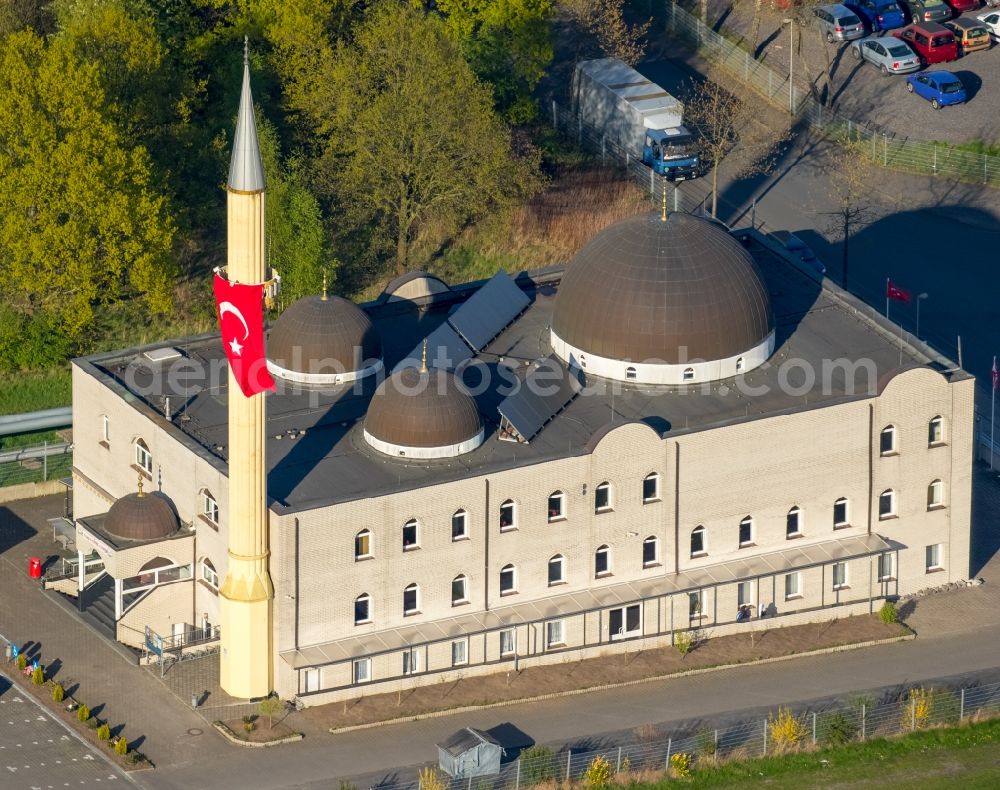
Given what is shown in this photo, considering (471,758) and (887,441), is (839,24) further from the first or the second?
(471,758)

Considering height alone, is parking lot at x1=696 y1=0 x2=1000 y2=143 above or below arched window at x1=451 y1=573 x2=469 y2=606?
above

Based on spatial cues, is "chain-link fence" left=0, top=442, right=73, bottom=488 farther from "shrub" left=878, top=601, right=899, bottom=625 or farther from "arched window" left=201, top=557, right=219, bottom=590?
"shrub" left=878, top=601, right=899, bottom=625

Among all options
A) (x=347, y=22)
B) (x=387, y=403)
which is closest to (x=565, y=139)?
(x=347, y=22)

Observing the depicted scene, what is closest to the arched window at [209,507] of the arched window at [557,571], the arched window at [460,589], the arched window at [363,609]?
the arched window at [363,609]

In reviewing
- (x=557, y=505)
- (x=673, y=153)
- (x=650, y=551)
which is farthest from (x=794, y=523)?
(x=673, y=153)

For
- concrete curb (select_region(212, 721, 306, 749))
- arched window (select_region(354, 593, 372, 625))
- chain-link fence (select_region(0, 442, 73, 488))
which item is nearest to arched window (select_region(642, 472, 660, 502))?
arched window (select_region(354, 593, 372, 625))
